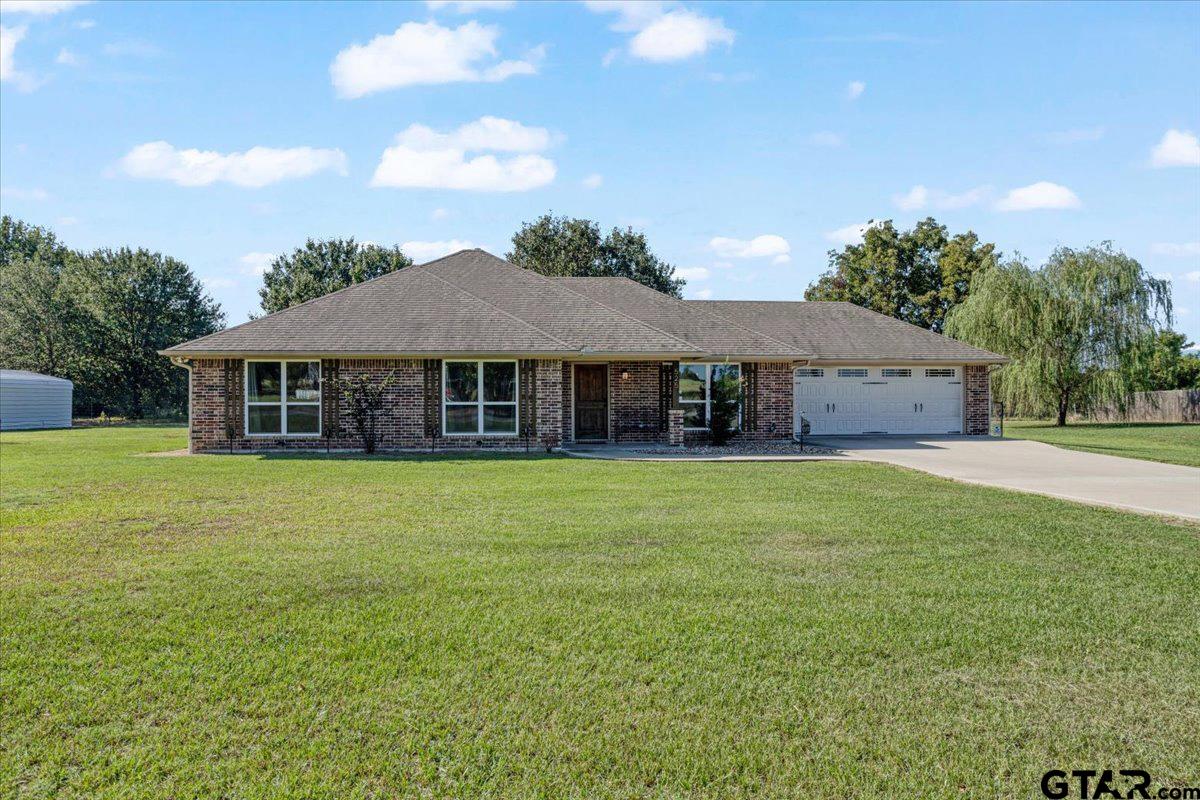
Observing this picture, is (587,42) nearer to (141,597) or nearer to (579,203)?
(141,597)

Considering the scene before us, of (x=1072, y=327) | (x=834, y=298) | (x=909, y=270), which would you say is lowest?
(x=1072, y=327)

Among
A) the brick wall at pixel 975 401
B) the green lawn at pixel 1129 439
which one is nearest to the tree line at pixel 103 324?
the brick wall at pixel 975 401

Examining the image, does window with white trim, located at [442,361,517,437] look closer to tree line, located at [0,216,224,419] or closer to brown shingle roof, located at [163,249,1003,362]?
brown shingle roof, located at [163,249,1003,362]

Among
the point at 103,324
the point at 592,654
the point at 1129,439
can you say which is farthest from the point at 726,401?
the point at 103,324

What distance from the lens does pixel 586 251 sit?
43.7 meters

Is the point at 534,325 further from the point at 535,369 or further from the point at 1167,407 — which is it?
the point at 1167,407

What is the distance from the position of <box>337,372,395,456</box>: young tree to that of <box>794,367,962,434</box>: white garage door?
12.6m

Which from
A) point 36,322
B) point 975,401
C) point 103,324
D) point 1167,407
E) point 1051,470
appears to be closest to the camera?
point 1051,470

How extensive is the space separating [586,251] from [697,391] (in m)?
24.6

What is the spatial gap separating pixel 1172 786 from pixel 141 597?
5950mm

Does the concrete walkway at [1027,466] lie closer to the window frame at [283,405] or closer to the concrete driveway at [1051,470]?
the concrete driveway at [1051,470]

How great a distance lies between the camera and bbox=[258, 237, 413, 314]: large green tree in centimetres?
4650

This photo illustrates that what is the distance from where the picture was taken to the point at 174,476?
41.9ft

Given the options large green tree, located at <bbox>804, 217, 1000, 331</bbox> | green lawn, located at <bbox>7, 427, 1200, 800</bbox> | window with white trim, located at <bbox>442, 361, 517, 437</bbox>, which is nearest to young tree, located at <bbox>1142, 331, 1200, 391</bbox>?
large green tree, located at <bbox>804, 217, 1000, 331</bbox>
